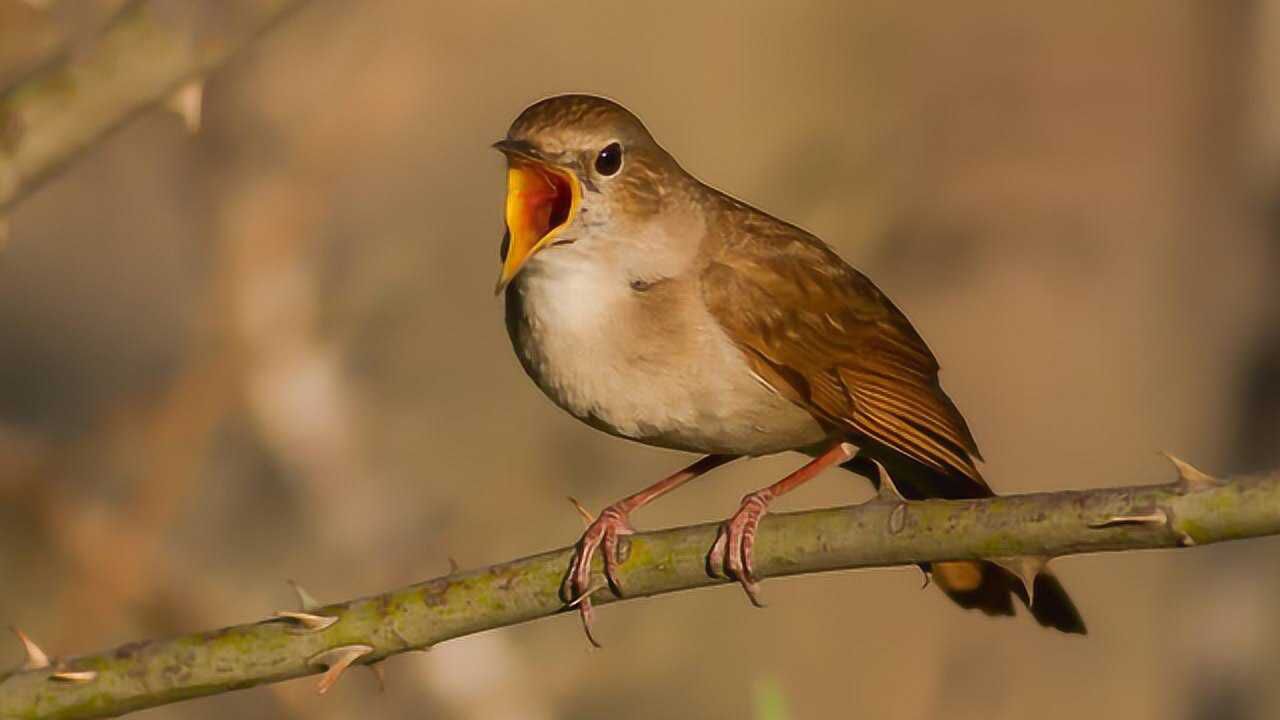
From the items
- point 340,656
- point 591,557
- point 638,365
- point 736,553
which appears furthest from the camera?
point 638,365

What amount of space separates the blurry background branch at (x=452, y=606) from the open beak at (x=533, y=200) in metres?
0.72

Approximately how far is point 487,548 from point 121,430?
1.50m

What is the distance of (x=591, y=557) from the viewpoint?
3014mm

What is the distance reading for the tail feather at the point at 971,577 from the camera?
3191 millimetres

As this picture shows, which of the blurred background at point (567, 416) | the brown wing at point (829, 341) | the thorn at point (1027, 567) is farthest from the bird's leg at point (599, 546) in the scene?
the blurred background at point (567, 416)

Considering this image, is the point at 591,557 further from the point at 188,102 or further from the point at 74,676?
the point at 188,102

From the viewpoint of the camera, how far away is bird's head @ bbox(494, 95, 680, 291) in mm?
3381

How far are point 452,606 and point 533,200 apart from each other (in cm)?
112

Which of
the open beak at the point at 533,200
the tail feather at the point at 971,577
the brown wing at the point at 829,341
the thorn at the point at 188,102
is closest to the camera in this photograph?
the thorn at the point at 188,102

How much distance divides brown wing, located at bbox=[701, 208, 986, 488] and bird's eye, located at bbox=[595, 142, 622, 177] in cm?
27

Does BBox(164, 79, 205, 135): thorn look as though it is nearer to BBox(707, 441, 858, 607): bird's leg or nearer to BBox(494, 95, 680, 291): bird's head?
BBox(494, 95, 680, 291): bird's head

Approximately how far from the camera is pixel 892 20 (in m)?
8.44

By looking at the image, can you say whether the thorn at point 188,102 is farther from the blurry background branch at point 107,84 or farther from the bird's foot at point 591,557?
the bird's foot at point 591,557

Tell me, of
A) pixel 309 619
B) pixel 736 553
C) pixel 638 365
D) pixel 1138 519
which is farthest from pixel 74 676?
pixel 1138 519
